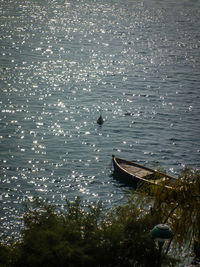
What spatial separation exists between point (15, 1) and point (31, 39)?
220 feet

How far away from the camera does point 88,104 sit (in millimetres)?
80188

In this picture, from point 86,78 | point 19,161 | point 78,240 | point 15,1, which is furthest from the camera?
point 15,1

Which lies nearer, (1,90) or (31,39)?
(1,90)

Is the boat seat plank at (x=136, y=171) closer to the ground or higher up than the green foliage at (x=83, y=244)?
closer to the ground

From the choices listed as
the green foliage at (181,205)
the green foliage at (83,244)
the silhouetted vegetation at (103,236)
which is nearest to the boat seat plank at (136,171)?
the silhouetted vegetation at (103,236)

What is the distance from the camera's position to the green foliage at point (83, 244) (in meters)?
23.8

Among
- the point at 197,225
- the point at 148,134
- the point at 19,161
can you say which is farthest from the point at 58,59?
the point at 197,225

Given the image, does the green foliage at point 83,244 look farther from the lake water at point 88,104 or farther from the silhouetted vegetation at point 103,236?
the lake water at point 88,104

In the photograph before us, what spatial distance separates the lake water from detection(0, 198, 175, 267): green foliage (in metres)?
18.2

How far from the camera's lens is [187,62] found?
111375 millimetres

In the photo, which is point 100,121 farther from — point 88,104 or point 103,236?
point 103,236

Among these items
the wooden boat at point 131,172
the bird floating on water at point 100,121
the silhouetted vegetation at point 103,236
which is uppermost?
the bird floating on water at point 100,121

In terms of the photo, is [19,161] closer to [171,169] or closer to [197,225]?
[171,169]

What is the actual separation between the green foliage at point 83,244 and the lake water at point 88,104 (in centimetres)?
1815
